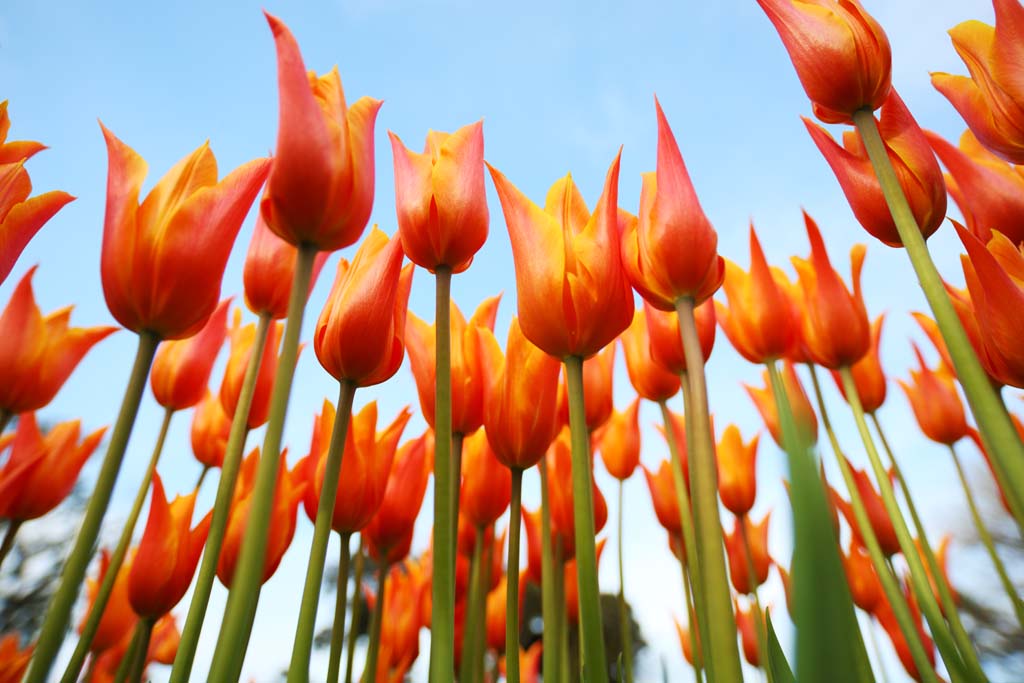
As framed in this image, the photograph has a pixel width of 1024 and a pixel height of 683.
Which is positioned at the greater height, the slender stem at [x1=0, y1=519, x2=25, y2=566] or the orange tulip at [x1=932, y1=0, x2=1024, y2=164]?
the orange tulip at [x1=932, y1=0, x2=1024, y2=164]

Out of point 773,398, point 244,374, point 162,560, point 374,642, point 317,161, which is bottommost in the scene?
point 374,642

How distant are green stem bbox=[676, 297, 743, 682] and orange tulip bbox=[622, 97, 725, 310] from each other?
2.0 inches

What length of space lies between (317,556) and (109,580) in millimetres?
338

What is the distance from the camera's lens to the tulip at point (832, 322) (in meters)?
1.39

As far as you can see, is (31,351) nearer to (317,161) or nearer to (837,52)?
(317,161)

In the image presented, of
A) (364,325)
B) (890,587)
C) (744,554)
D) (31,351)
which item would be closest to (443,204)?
(364,325)

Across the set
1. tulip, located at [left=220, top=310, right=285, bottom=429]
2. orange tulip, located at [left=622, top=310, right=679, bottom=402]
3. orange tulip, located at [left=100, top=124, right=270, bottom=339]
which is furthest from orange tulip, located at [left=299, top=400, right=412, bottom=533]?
orange tulip, located at [left=622, top=310, right=679, bottom=402]

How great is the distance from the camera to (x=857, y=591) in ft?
5.35

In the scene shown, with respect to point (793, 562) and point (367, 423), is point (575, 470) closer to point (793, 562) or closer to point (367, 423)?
point (367, 423)

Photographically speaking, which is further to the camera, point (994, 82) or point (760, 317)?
point (760, 317)

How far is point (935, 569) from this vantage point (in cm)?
116

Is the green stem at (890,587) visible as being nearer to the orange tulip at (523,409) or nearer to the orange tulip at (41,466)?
the orange tulip at (523,409)

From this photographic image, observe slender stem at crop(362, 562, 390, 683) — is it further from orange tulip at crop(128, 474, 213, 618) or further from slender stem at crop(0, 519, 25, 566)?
slender stem at crop(0, 519, 25, 566)

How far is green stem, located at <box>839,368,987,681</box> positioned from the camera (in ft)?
2.73
